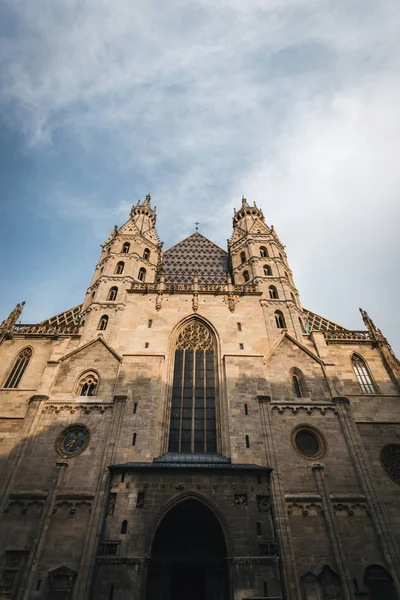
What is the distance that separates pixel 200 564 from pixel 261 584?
2.64 meters

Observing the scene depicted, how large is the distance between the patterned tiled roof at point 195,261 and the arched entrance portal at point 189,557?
1492 centimetres

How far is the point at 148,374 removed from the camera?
1653 centimetres

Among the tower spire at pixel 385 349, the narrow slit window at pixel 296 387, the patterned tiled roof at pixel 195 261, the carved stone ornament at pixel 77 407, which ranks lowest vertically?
the carved stone ornament at pixel 77 407

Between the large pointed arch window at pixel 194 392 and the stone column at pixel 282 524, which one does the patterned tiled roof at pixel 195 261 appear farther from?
the stone column at pixel 282 524

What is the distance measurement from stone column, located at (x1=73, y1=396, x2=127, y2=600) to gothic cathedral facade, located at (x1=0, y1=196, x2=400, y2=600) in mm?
53

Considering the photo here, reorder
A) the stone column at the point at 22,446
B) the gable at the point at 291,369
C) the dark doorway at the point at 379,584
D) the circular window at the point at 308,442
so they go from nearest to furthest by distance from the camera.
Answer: the dark doorway at the point at 379,584 < the stone column at the point at 22,446 < the circular window at the point at 308,442 < the gable at the point at 291,369

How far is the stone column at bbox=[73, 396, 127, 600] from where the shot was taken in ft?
36.1

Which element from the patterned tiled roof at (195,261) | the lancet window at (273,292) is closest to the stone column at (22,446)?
the patterned tiled roof at (195,261)

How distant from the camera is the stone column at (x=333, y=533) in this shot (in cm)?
1134

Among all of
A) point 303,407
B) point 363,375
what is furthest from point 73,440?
point 363,375

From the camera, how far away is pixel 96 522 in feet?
40.0

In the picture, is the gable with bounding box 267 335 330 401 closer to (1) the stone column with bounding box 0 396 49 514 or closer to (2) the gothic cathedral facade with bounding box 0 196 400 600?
(2) the gothic cathedral facade with bounding box 0 196 400 600

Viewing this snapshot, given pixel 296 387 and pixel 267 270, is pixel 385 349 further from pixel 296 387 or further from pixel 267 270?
pixel 267 270

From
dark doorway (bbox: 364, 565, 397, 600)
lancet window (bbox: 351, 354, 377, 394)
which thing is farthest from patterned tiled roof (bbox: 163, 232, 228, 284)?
dark doorway (bbox: 364, 565, 397, 600)
